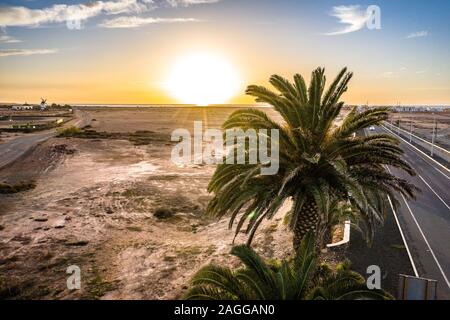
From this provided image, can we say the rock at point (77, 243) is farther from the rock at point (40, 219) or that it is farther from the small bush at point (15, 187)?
the small bush at point (15, 187)

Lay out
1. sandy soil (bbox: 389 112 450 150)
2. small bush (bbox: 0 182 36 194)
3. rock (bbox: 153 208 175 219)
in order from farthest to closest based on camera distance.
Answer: sandy soil (bbox: 389 112 450 150) → small bush (bbox: 0 182 36 194) → rock (bbox: 153 208 175 219)

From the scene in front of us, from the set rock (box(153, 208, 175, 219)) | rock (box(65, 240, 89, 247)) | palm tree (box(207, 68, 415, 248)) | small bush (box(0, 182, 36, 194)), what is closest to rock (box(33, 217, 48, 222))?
rock (box(65, 240, 89, 247))

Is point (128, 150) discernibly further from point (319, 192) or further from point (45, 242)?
point (319, 192)

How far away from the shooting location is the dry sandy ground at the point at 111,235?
1534 cm

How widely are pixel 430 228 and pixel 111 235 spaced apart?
18773 mm

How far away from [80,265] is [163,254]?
385 cm

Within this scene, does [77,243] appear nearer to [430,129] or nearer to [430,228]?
[430,228]

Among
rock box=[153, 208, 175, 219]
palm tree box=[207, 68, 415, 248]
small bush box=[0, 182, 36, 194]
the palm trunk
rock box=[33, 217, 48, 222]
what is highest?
palm tree box=[207, 68, 415, 248]

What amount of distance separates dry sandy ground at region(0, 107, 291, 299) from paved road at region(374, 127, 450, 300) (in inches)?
249

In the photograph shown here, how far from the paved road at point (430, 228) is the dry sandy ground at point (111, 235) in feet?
20.8

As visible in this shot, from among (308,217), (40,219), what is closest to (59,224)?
(40,219)

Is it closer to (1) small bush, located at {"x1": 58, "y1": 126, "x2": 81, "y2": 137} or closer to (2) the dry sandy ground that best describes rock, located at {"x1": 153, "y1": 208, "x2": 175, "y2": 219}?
(2) the dry sandy ground

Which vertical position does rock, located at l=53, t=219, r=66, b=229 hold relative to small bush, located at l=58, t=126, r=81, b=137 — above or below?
below

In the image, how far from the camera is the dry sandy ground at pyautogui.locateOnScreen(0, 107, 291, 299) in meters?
15.3
